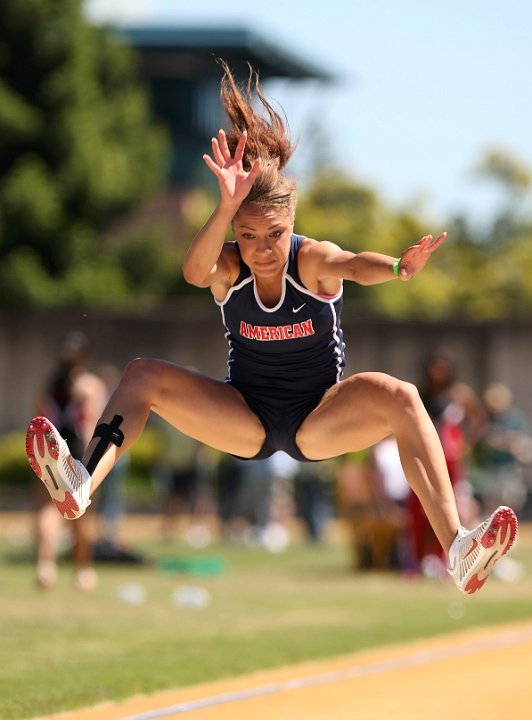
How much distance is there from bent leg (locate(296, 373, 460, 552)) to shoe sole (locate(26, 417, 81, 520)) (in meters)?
1.21

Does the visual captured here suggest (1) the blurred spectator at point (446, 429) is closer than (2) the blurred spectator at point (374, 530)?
Yes

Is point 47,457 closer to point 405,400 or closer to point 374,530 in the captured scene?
point 405,400

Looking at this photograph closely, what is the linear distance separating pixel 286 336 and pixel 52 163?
99.3ft

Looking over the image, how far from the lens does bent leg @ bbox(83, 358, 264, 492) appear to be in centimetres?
652

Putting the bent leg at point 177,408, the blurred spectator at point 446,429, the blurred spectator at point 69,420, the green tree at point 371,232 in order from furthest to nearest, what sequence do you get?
the green tree at point 371,232 < the blurred spectator at point 446,429 < the blurred spectator at point 69,420 < the bent leg at point 177,408

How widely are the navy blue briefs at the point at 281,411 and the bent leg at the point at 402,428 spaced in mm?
173

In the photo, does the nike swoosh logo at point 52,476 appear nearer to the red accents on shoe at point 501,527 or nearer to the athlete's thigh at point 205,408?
the athlete's thigh at point 205,408

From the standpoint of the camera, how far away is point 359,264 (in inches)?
242

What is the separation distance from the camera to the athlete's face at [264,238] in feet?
21.1

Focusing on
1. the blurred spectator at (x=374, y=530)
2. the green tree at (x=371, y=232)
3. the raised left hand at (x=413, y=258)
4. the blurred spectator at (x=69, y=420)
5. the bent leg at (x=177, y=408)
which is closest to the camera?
the raised left hand at (x=413, y=258)

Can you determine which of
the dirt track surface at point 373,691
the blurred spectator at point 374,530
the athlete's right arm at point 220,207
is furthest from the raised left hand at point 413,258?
the blurred spectator at point 374,530

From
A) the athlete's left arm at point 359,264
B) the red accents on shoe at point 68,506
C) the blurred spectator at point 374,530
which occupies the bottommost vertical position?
the blurred spectator at point 374,530

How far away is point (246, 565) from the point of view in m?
16.2

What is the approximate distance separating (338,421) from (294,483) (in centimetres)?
1542
